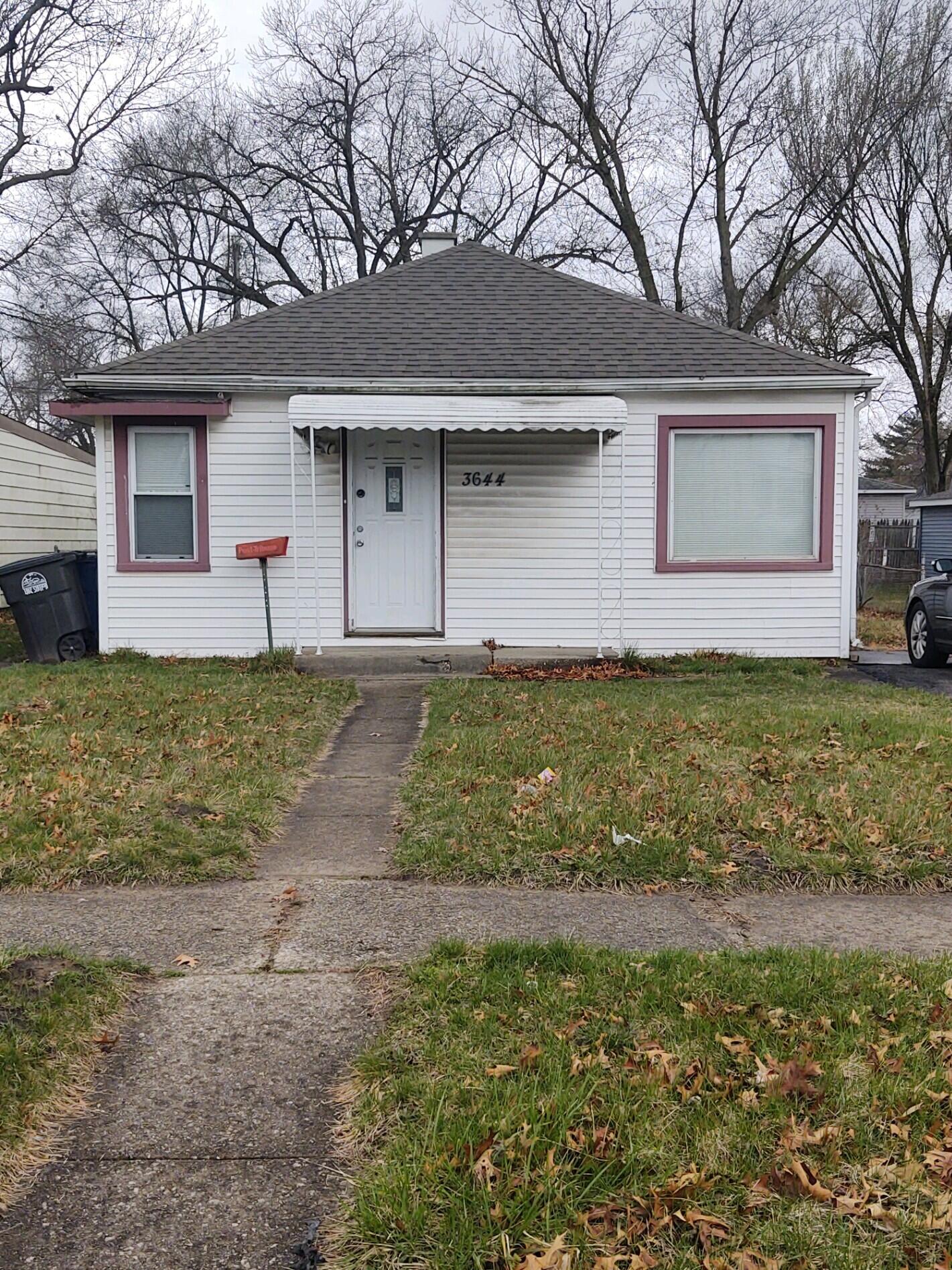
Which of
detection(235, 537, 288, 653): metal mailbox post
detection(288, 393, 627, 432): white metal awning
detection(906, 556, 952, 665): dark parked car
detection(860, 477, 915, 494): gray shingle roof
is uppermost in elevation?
detection(860, 477, 915, 494): gray shingle roof

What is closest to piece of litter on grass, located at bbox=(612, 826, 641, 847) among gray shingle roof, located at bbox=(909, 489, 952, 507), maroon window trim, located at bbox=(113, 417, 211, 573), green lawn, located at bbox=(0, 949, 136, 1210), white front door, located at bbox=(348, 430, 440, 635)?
green lawn, located at bbox=(0, 949, 136, 1210)

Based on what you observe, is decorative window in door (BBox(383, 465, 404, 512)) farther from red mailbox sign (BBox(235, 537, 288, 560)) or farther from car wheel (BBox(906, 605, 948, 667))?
car wheel (BBox(906, 605, 948, 667))

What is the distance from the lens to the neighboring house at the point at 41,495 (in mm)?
16703

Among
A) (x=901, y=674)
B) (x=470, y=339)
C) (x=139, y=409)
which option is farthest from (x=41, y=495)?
(x=901, y=674)

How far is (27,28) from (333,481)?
19.2m

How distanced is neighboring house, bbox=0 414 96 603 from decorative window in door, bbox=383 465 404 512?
7.42 metres

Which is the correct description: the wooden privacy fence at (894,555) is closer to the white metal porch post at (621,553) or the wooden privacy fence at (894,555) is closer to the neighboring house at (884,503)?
the neighboring house at (884,503)

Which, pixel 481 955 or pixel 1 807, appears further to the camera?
pixel 1 807

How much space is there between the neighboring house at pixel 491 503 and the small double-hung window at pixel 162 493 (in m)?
0.02

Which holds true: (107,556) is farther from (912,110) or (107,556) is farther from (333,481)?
(912,110)

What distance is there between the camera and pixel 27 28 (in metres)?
24.4

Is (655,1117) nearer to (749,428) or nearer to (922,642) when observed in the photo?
(749,428)

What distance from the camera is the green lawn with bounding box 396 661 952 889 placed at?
197 inches

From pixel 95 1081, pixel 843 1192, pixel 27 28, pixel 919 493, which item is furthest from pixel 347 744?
pixel 919 493
